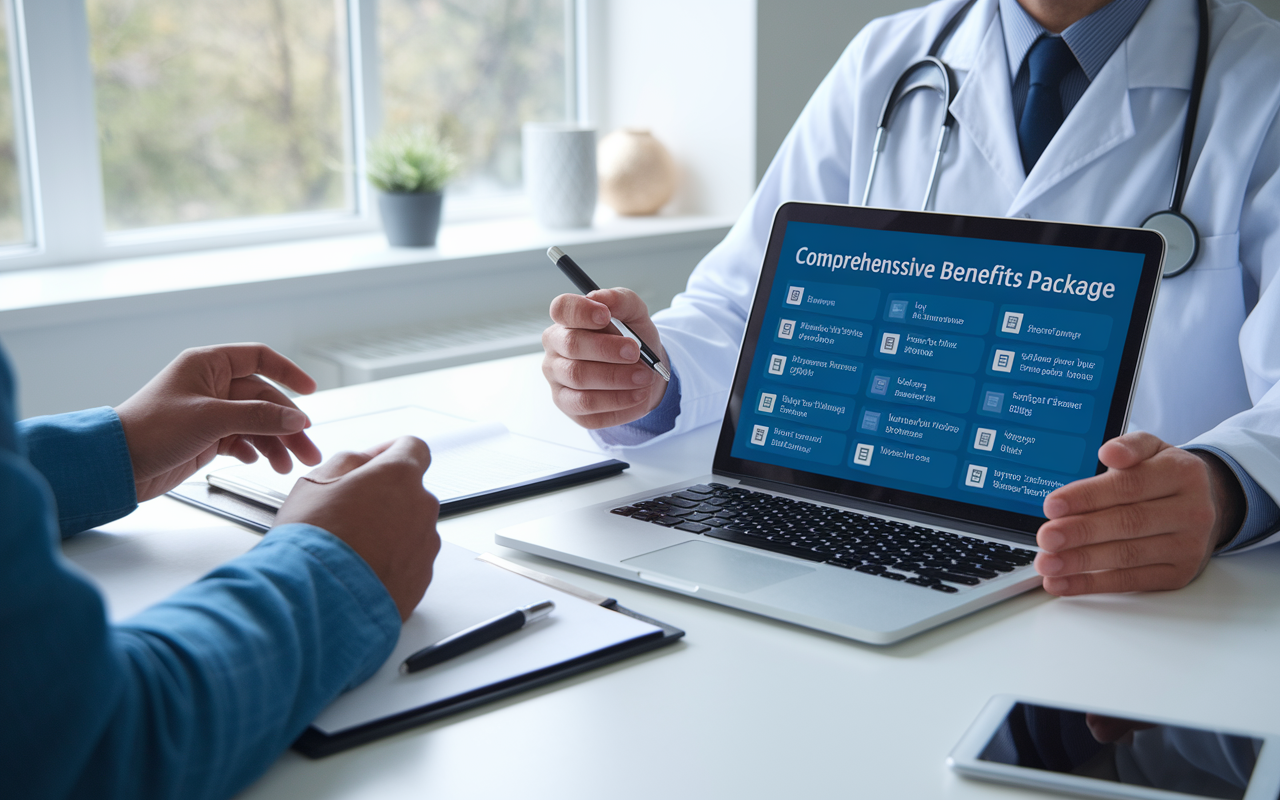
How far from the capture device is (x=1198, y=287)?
46.8 inches

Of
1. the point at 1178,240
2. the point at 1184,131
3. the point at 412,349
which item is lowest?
the point at 412,349

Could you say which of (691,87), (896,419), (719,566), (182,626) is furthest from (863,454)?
(691,87)

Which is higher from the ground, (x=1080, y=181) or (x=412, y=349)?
(x=1080, y=181)

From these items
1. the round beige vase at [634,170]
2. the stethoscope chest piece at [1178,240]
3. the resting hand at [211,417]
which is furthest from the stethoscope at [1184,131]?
the round beige vase at [634,170]

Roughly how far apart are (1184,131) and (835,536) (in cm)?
67

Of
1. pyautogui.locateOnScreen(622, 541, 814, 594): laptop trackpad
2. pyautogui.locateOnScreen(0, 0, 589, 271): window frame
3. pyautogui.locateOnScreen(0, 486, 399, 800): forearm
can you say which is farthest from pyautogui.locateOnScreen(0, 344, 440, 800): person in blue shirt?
pyautogui.locateOnScreen(0, 0, 589, 271): window frame

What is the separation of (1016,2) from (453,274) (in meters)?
1.54

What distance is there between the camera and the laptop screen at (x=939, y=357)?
0.92 meters

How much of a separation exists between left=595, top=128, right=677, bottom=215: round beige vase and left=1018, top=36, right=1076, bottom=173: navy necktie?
176cm

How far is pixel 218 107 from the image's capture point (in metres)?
2.57

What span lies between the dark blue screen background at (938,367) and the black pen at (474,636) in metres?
0.37

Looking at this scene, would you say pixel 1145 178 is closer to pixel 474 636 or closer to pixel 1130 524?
pixel 1130 524

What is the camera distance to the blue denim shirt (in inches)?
18.1

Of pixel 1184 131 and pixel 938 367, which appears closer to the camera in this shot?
pixel 938 367
